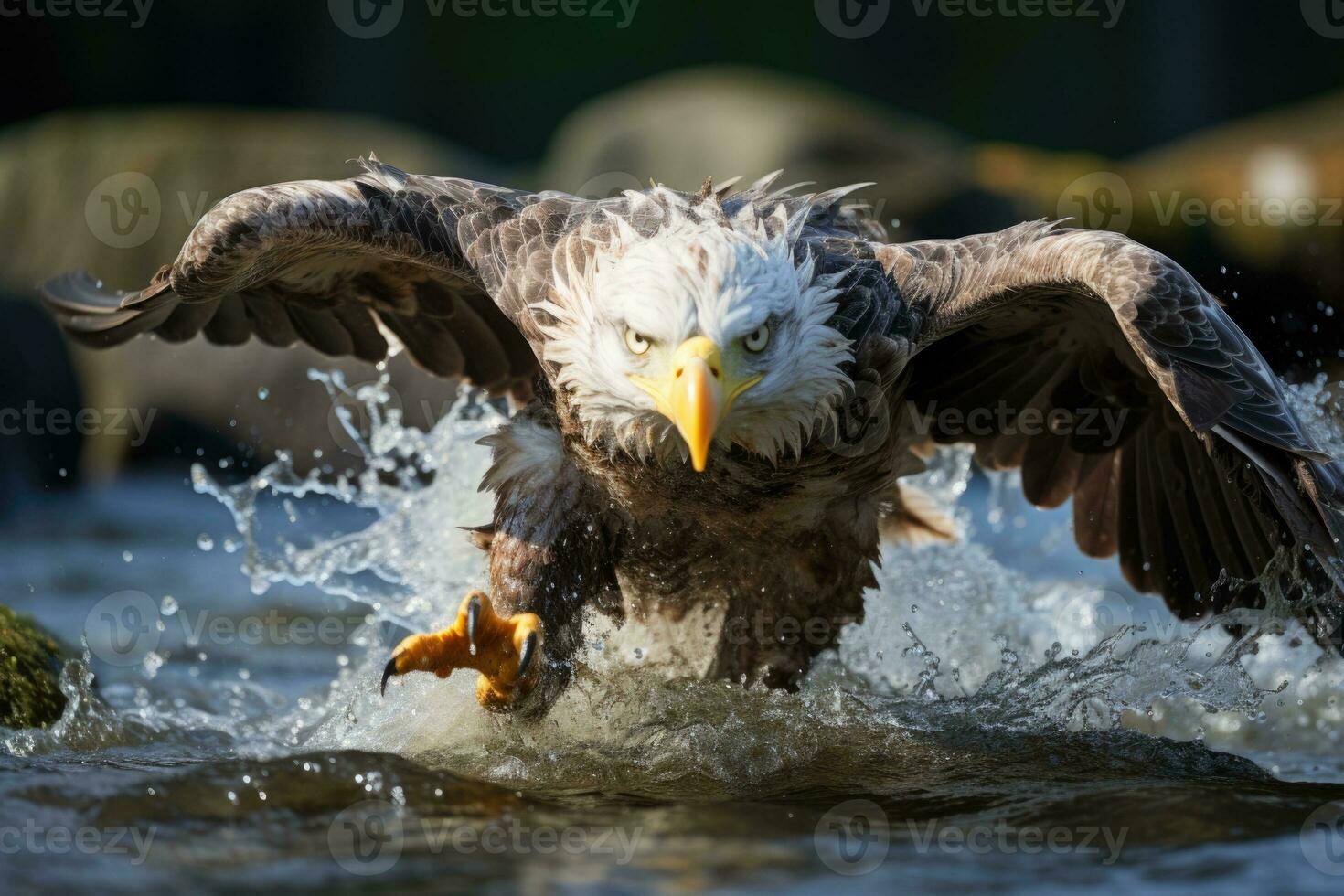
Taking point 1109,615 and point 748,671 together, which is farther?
point 1109,615

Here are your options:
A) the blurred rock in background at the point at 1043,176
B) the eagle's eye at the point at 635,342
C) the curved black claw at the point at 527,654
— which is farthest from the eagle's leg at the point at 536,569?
the blurred rock in background at the point at 1043,176

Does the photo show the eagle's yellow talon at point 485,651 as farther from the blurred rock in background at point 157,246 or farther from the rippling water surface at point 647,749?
the blurred rock in background at point 157,246

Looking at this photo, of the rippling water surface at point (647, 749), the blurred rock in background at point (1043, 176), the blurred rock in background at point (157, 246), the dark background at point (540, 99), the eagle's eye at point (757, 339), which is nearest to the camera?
the rippling water surface at point (647, 749)

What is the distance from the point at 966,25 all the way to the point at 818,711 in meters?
13.5

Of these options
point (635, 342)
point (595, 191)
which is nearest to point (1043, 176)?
point (595, 191)

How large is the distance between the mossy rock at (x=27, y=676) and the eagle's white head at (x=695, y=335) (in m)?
2.14

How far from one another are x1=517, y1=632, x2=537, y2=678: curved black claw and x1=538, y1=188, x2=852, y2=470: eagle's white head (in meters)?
0.64

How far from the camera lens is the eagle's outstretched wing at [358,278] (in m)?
4.69

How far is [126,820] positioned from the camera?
3.72 m

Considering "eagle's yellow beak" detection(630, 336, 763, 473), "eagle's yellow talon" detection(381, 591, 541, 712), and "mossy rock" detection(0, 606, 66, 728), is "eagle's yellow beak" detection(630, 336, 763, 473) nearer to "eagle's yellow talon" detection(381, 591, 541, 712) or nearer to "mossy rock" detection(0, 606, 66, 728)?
"eagle's yellow talon" detection(381, 591, 541, 712)

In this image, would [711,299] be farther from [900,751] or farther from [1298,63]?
[1298,63]

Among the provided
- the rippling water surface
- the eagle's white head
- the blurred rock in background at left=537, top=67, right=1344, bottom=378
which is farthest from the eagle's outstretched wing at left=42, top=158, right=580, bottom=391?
the blurred rock in background at left=537, top=67, right=1344, bottom=378

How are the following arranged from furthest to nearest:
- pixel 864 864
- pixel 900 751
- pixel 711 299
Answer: pixel 900 751 → pixel 711 299 → pixel 864 864

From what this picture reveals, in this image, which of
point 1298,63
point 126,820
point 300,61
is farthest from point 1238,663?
point 300,61
